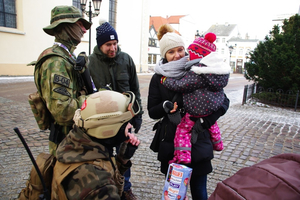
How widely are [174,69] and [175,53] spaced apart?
0.27 m

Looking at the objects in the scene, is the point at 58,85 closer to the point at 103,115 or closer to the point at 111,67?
the point at 103,115

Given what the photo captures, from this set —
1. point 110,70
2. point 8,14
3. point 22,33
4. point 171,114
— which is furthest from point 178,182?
point 8,14

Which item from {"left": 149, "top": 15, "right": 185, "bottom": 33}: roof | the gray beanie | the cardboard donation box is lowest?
the cardboard donation box

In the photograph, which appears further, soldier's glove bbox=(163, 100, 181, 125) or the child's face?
the child's face

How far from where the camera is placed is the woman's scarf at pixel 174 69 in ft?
6.77

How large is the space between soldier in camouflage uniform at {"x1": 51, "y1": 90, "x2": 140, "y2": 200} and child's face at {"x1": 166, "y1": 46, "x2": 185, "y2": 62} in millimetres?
781

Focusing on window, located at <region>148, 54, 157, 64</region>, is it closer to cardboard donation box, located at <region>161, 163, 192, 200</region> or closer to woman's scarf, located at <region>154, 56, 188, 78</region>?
woman's scarf, located at <region>154, 56, 188, 78</region>

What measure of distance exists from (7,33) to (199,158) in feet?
55.4

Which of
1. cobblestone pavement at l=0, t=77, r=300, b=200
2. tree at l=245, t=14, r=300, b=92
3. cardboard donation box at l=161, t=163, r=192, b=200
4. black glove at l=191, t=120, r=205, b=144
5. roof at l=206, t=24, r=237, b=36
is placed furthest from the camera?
roof at l=206, t=24, r=237, b=36

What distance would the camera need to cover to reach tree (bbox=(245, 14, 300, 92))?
923 cm

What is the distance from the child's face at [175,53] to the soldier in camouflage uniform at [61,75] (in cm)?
90

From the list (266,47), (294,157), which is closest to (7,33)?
(266,47)

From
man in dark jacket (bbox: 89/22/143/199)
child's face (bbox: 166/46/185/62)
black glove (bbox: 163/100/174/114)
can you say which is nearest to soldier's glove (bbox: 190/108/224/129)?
black glove (bbox: 163/100/174/114)

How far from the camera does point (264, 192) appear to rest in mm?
1111
